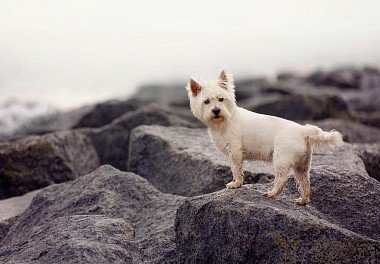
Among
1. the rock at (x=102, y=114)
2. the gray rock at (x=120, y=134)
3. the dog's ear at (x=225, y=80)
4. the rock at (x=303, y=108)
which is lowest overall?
the rock at (x=303, y=108)

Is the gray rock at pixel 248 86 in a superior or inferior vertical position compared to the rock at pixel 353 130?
inferior

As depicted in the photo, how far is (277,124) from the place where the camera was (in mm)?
10836

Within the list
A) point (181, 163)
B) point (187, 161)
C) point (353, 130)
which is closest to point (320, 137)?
point (187, 161)

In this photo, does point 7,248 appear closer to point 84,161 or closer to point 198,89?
point 198,89

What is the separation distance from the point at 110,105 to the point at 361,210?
17.2 meters

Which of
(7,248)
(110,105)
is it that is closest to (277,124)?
(7,248)

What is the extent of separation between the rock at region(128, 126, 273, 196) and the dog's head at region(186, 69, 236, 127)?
3.28 meters

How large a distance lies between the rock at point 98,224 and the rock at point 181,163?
141cm

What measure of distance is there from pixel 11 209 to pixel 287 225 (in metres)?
7.87

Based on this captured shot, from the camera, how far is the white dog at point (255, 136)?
10609 mm

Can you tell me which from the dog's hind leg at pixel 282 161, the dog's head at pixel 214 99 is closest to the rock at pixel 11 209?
the dog's head at pixel 214 99

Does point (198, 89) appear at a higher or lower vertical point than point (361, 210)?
higher

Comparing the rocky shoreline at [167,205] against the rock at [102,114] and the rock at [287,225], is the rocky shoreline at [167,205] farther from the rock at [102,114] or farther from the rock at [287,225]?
the rock at [102,114]

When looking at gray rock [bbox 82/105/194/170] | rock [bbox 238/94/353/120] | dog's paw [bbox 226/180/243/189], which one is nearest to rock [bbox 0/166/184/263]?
dog's paw [bbox 226/180/243/189]
